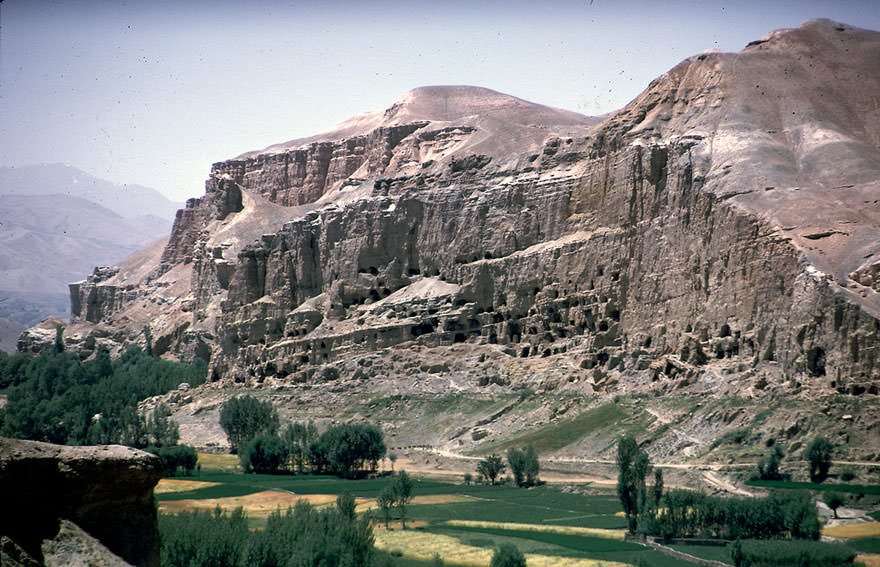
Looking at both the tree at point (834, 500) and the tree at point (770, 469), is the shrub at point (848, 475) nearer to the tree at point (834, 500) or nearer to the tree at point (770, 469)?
the tree at point (770, 469)

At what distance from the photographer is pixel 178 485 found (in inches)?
2704

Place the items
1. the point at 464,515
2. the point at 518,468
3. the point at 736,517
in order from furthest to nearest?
the point at 518,468, the point at 464,515, the point at 736,517

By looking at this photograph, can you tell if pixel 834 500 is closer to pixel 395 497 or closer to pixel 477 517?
pixel 477 517

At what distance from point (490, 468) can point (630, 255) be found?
103ft

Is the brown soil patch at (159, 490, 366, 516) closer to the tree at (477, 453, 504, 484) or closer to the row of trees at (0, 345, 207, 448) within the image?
the tree at (477, 453, 504, 484)

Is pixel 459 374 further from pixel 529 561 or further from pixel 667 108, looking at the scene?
pixel 529 561

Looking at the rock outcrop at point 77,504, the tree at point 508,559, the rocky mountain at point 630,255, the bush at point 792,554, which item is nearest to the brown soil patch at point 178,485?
the tree at point 508,559

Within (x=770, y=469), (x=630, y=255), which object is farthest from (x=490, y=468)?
(x=630, y=255)

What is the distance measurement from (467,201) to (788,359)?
50.5 metres

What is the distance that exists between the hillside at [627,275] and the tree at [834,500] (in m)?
8.01

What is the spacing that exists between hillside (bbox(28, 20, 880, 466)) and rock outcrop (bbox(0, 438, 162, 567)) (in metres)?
52.1

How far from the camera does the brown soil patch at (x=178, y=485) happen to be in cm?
6556

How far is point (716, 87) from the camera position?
98.9 meters

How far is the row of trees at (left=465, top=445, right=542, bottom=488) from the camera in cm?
6806
